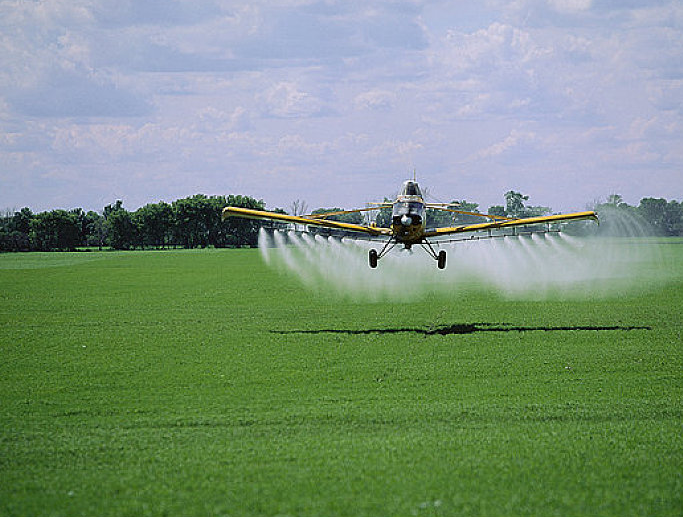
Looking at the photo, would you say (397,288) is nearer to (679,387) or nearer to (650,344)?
(650,344)

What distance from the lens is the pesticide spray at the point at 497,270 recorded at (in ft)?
173

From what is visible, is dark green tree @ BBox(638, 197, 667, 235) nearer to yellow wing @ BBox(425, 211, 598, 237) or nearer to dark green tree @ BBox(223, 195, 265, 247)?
dark green tree @ BBox(223, 195, 265, 247)

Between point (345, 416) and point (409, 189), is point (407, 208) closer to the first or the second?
point (409, 189)

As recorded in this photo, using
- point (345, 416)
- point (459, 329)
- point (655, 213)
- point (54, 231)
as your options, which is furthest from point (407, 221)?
point (54, 231)

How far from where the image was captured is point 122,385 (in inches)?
864

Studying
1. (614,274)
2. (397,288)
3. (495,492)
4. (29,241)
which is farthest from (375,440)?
(29,241)

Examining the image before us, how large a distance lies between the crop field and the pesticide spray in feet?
44.5

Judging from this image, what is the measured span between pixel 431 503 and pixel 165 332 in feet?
75.4

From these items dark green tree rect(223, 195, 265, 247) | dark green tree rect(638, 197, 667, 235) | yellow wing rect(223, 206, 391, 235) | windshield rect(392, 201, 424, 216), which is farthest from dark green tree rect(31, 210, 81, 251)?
windshield rect(392, 201, 424, 216)

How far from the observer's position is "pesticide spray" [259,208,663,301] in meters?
52.9

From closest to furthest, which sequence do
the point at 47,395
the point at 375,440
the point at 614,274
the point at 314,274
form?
1. the point at 375,440
2. the point at 47,395
3. the point at 614,274
4. the point at 314,274

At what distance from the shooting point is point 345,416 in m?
18.1

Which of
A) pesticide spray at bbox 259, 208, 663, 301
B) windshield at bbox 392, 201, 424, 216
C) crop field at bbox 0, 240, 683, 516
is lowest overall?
crop field at bbox 0, 240, 683, 516

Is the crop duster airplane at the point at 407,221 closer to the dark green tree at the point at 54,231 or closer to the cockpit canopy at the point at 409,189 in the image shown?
the cockpit canopy at the point at 409,189
